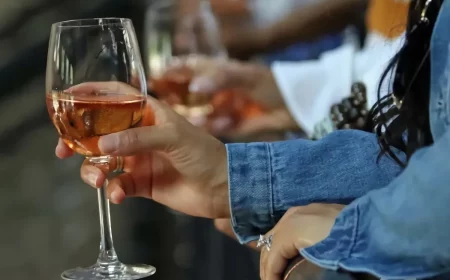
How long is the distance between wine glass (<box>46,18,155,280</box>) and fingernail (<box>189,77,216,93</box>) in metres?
0.54

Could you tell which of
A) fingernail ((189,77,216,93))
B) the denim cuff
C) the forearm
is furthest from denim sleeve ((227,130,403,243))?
the forearm

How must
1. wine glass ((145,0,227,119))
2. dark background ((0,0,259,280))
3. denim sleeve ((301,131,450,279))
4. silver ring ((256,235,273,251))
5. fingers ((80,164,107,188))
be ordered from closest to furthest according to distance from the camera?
denim sleeve ((301,131,450,279)) → silver ring ((256,235,273,251)) → fingers ((80,164,107,188)) → wine glass ((145,0,227,119)) → dark background ((0,0,259,280))

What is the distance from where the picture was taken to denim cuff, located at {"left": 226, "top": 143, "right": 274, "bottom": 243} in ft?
2.40

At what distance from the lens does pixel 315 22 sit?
1757mm

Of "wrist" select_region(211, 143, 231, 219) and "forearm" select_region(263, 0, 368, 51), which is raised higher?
"forearm" select_region(263, 0, 368, 51)

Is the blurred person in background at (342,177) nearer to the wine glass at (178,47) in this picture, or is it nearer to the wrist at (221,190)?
the wrist at (221,190)

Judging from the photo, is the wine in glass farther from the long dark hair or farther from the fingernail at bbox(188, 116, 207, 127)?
the long dark hair

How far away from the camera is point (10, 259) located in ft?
6.03

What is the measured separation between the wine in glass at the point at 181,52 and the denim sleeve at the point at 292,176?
48 cm

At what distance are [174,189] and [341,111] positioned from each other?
0.31 metres

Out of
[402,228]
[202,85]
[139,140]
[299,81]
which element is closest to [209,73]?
[202,85]

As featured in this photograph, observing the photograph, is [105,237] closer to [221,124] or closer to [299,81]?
[221,124]

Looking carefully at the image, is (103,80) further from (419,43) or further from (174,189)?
(419,43)

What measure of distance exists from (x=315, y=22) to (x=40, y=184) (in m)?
0.81
